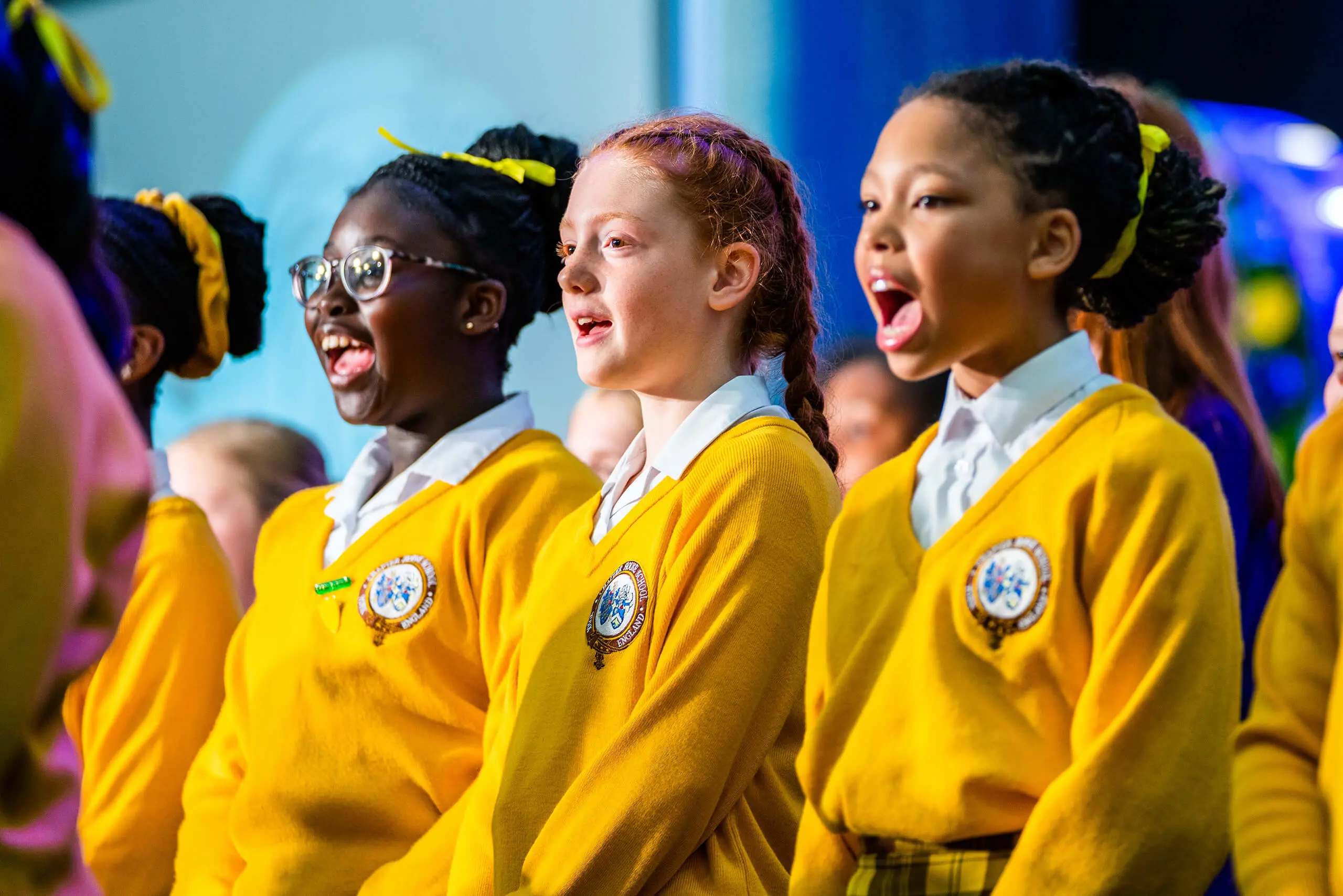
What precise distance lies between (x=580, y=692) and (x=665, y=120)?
0.80 meters

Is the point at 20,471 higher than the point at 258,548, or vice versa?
the point at 20,471

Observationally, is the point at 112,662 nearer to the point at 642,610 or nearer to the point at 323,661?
the point at 323,661

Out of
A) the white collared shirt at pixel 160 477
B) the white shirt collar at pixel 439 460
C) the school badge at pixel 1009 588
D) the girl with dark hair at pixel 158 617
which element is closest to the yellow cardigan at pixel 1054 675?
the school badge at pixel 1009 588

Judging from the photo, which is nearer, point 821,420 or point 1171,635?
point 1171,635

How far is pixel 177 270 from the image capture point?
257 centimetres

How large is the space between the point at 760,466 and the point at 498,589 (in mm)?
455

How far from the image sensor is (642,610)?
5.74 ft

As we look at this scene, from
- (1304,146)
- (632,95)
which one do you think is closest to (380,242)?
(632,95)

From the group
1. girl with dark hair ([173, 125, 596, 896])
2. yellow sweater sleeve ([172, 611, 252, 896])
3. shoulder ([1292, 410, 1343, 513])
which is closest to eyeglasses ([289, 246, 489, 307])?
girl with dark hair ([173, 125, 596, 896])

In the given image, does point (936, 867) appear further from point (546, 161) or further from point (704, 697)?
point (546, 161)

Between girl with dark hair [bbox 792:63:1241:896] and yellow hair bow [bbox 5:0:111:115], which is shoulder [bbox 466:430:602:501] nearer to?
girl with dark hair [bbox 792:63:1241:896]

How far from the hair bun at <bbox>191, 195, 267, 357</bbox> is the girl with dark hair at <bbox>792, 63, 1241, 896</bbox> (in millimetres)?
1395

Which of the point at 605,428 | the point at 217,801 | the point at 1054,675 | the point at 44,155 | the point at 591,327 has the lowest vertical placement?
the point at 217,801

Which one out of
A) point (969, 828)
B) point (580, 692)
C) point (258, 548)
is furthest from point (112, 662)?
point (969, 828)
